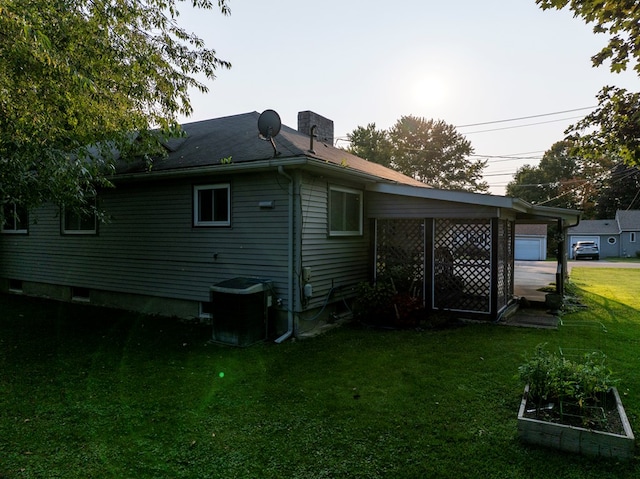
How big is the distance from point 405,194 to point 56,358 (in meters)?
6.30

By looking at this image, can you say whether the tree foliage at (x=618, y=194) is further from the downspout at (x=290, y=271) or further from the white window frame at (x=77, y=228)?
the white window frame at (x=77, y=228)

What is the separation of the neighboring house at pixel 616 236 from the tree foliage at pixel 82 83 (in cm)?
3931

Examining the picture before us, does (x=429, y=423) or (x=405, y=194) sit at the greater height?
(x=405, y=194)

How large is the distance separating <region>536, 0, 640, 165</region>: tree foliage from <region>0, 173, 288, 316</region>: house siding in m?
4.19


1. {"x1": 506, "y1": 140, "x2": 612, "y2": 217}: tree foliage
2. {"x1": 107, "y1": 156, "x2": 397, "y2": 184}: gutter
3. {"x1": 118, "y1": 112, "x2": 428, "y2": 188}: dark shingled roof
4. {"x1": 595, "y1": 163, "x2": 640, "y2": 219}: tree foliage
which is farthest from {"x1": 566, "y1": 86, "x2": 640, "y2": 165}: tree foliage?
{"x1": 595, "y1": 163, "x2": 640, "y2": 219}: tree foliage

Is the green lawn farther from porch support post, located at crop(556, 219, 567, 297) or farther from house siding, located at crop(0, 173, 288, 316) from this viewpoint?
porch support post, located at crop(556, 219, 567, 297)

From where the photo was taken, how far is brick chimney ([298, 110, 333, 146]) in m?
10.9

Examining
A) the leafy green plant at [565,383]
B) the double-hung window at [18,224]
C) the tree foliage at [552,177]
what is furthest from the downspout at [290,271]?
the tree foliage at [552,177]

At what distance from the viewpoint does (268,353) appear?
5656mm

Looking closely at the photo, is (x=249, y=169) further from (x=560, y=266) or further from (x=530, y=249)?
(x=530, y=249)

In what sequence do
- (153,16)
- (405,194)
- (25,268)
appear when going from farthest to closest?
(25,268) → (405,194) → (153,16)

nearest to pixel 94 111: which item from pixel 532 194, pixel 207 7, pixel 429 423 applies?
pixel 207 7

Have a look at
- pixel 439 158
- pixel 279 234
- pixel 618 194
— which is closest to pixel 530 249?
pixel 439 158

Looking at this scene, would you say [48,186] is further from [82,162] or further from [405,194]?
[405,194]
